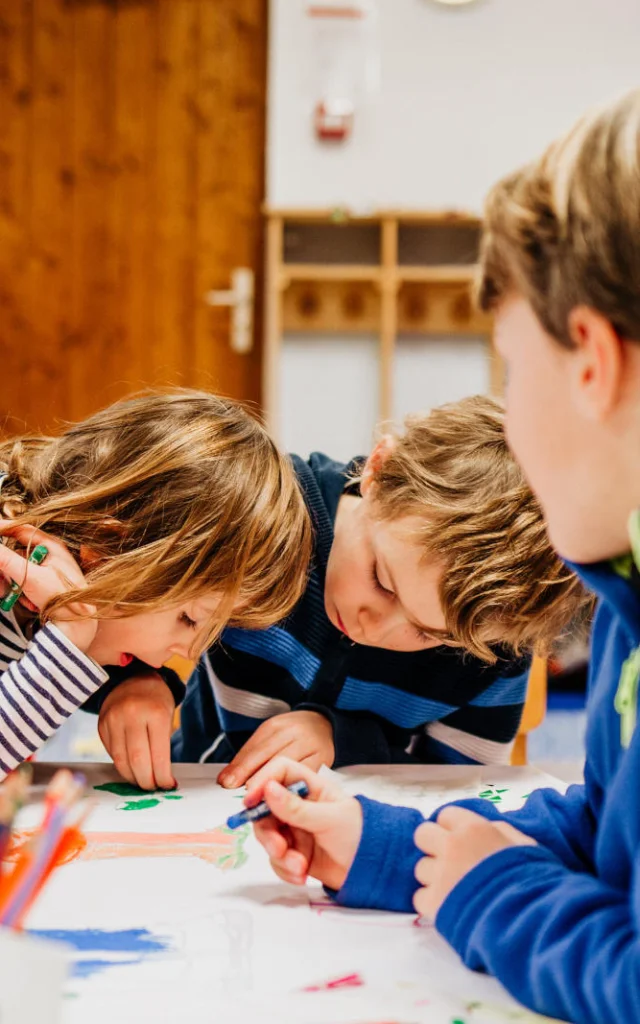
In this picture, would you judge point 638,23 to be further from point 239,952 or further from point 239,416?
point 239,952

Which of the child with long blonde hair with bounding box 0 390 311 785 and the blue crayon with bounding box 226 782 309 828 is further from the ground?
the child with long blonde hair with bounding box 0 390 311 785

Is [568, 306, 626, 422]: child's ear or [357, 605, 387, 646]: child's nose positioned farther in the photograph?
[357, 605, 387, 646]: child's nose

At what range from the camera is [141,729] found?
93 centimetres

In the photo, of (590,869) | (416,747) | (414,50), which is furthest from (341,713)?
(414,50)

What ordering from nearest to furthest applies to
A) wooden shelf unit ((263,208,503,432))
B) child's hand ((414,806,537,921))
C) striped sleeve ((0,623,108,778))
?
child's hand ((414,806,537,921)) → striped sleeve ((0,623,108,778)) → wooden shelf unit ((263,208,503,432))

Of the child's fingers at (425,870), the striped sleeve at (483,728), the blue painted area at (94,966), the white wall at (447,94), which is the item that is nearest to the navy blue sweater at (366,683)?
the striped sleeve at (483,728)

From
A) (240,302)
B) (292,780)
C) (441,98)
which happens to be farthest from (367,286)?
(292,780)

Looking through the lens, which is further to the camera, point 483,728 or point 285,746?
point 483,728

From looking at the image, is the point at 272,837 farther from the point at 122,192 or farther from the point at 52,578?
the point at 122,192

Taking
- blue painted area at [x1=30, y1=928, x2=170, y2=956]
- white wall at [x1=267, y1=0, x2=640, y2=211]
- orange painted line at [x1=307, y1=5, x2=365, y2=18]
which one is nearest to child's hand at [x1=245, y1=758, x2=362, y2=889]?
blue painted area at [x1=30, y1=928, x2=170, y2=956]

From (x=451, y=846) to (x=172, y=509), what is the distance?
1.37 feet

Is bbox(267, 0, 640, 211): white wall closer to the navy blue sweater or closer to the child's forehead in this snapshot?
the navy blue sweater

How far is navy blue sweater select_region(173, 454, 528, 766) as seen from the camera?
3.67 ft

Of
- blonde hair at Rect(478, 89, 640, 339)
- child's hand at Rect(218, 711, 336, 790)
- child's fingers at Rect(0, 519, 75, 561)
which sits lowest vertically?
child's hand at Rect(218, 711, 336, 790)
